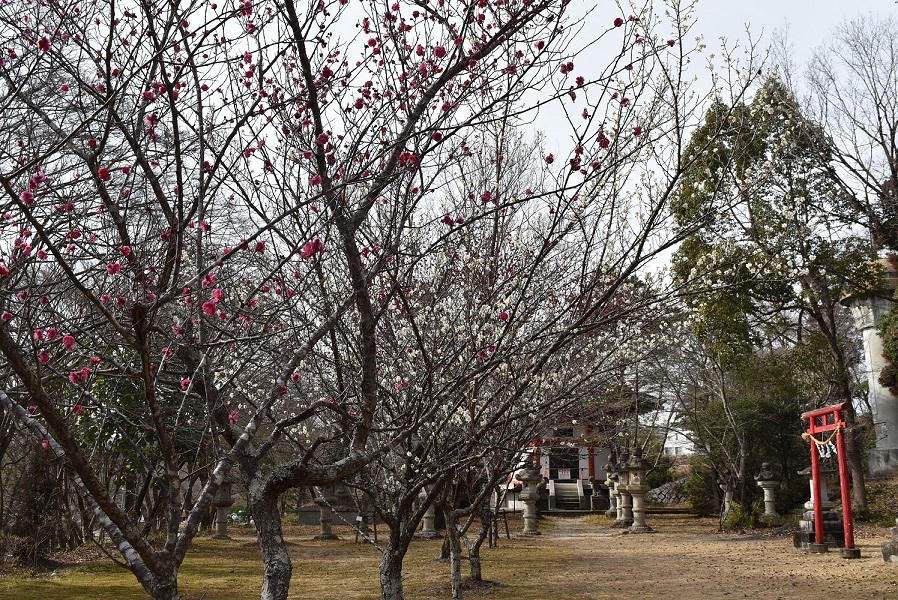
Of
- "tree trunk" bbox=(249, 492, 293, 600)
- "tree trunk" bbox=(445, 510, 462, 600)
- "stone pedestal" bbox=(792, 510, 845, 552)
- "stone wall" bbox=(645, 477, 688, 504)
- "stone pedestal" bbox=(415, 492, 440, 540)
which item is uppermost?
"tree trunk" bbox=(249, 492, 293, 600)

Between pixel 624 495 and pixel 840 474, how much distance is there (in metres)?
9.10

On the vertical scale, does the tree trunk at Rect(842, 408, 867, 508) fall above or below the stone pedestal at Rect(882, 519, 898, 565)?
above

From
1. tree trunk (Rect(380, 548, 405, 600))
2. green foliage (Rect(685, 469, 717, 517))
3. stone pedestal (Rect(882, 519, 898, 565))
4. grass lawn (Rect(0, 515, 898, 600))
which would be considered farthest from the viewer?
green foliage (Rect(685, 469, 717, 517))

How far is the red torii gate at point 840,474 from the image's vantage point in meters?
11.8

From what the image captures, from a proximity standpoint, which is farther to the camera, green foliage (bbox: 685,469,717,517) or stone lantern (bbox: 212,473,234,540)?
green foliage (bbox: 685,469,717,517)

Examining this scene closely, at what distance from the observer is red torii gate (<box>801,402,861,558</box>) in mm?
11750

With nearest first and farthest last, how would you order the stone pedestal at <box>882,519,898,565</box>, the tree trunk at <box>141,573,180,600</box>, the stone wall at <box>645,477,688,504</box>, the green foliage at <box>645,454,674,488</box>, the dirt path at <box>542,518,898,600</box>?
the tree trunk at <box>141,573,180,600</box>
the dirt path at <box>542,518,898,600</box>
the stone pedestal at <box>882,519,898,565</box>
the stone wall at <box>645,477,688,504</box>
the green foliage at <box>645,454,674,488</box>

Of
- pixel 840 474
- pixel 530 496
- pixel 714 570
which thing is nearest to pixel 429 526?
pixel 530 496

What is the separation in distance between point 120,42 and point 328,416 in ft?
12.4

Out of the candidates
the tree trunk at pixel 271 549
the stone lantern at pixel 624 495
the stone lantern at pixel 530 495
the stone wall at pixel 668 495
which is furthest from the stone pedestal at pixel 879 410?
the tree trunk at pixel 271 549

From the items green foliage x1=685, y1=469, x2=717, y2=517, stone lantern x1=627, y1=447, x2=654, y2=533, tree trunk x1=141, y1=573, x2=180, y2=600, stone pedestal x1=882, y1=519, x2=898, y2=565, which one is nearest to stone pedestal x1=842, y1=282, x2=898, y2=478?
green foliage x1=685, y1=469, x2=717, y2=517

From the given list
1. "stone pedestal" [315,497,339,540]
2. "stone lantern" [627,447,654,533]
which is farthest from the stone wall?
"stone pedestal" [315,497,339,540]

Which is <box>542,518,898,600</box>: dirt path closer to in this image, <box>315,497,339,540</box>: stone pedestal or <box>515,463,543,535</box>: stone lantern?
<box>515,463,543,535</box>: stone lantern

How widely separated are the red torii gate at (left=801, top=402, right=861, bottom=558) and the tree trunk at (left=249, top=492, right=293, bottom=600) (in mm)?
10420
